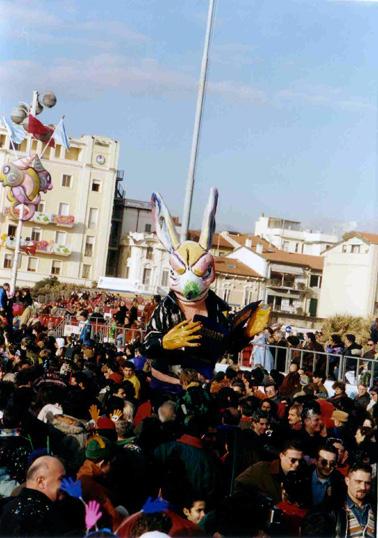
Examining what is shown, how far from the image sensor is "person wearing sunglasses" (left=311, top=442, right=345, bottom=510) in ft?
23.3

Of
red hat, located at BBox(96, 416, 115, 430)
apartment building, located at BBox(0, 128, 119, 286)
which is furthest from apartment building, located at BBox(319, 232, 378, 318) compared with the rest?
red hat, located at BBox(96, 416, 115, 430)

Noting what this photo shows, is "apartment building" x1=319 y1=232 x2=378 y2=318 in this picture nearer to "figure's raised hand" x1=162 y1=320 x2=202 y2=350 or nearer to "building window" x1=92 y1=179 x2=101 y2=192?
"building window" x1=92 y1=179 x2=101 y2=192

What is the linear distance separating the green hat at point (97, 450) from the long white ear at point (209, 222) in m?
6.03

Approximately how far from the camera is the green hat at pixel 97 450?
686 cm

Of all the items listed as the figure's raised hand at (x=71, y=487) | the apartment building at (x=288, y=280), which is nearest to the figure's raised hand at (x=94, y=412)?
the figure's raised hand at (x=71, y=487)

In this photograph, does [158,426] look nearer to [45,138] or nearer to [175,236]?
[175,236]

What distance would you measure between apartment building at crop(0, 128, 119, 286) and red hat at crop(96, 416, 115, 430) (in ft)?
76.1

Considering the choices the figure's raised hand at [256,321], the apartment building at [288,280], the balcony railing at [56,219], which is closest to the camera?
the figure's raised hand at [256,321]

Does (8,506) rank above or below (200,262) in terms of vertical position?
below

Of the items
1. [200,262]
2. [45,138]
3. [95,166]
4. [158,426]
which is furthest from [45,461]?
[95,166]

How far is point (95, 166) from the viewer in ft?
121

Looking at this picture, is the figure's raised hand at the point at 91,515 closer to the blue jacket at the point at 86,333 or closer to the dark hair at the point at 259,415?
the dark hair at the point at 259,415

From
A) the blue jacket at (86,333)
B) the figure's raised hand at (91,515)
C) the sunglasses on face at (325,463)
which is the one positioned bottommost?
the figure's raised hand at (91,515)

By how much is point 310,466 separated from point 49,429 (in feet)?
5.41
